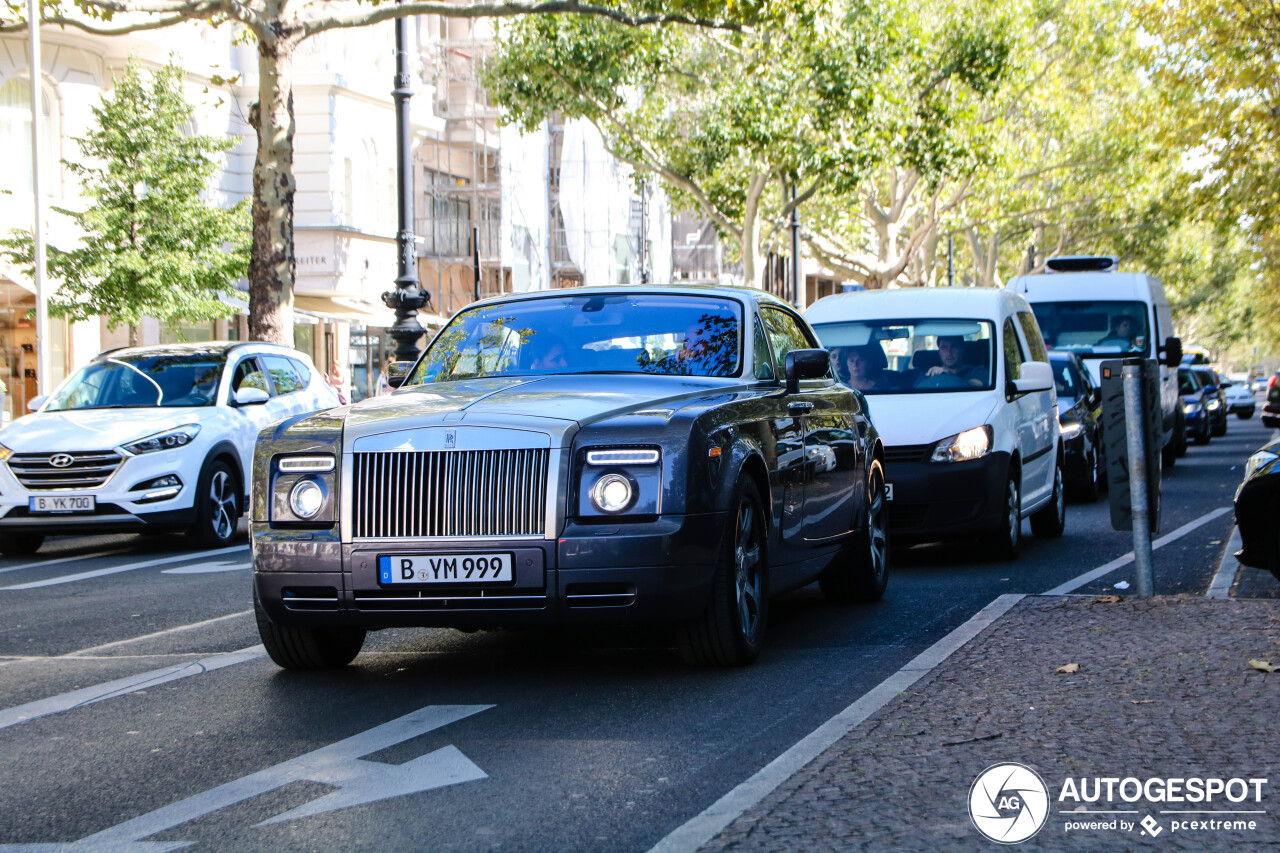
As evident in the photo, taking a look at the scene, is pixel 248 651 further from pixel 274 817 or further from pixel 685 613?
pixel 274 817

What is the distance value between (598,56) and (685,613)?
2948cm

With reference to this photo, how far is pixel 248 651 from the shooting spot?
8055 mm

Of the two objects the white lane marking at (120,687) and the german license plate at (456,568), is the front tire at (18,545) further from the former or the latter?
the german license plate at (456,568)

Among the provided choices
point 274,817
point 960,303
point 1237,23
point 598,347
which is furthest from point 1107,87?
point 274,817

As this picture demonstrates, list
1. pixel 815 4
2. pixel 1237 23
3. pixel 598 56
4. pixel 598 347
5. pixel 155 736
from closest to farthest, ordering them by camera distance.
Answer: pixel 155 736, pixel 598 347, pixel 815 4, pixel 1237 23, pixel 598 56

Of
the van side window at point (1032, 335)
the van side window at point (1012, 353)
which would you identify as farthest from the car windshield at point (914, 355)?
the van side window at point (1032, 335)

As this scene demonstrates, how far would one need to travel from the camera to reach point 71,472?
44.1 feet

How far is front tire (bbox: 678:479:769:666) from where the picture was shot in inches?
267

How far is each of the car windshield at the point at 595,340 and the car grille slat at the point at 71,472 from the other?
6.07 meters

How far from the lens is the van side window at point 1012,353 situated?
40.0 ft

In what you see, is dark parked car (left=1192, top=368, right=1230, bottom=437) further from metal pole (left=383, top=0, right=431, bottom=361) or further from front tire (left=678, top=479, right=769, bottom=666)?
front tire (left=678, top=479, right=769, bottom=666)

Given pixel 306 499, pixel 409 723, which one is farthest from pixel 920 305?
pixel 409 723

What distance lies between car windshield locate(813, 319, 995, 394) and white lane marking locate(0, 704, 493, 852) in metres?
6.78

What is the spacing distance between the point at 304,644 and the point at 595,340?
193 cm
